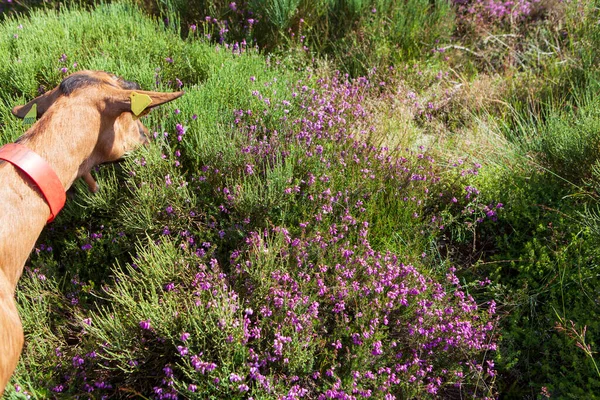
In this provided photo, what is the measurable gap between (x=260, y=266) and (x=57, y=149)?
124cm

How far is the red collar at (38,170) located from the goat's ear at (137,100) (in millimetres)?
514

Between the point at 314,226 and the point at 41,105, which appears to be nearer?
the point at 41,105

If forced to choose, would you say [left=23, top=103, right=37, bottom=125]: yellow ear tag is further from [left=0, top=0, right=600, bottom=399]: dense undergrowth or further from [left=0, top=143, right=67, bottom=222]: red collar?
[left=0, top=0, right=600, bottom=399]: dense undergrowth

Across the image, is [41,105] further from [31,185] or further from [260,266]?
[260,266]

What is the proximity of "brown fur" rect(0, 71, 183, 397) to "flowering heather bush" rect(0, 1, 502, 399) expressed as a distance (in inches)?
12.3

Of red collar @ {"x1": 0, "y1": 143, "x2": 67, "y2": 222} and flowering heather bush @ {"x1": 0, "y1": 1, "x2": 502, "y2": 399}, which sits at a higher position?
red collar @ {"x1": 0, "y1": 143, "x2": 67, "y2": 222}

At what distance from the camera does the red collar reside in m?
2.84

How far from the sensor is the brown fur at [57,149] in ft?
8.86

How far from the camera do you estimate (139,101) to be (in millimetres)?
3098

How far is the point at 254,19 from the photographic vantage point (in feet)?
18.4

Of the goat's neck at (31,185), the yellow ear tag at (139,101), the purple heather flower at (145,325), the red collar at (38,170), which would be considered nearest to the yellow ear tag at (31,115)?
the goat's neck at (31,185)

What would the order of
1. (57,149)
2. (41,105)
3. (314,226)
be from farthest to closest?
(314,226) → (41,105) → (57,149)

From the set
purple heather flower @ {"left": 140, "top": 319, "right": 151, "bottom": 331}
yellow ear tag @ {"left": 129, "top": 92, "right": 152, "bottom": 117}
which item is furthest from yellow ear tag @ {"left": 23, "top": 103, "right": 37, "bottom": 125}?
purple heather flower @ {"left": 140, "top": 319, "right": 151, "bottom": 331}

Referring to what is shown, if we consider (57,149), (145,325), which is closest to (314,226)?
(145,325)
